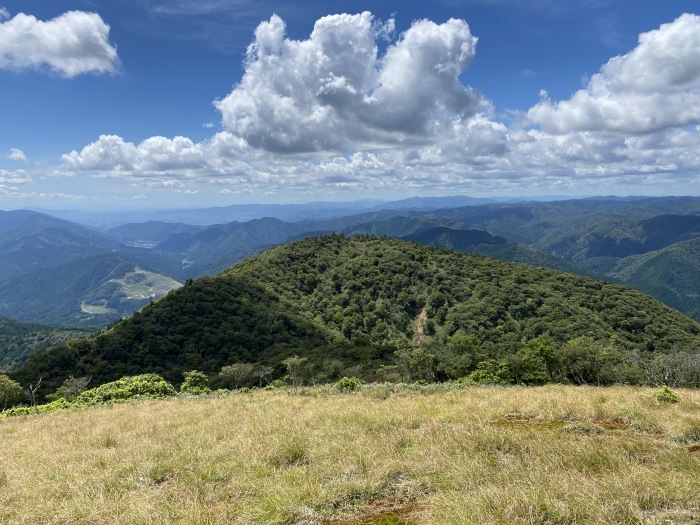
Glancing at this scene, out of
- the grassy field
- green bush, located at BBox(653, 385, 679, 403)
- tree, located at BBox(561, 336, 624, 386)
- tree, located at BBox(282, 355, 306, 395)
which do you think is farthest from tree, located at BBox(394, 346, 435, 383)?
the grassy field

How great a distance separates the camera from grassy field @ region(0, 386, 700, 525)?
5141 mm

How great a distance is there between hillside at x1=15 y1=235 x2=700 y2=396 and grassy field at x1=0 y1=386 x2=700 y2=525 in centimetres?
5064

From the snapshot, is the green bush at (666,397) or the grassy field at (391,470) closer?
the grassy field at (391,470)

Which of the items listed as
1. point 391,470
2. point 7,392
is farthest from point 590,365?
point 7,392

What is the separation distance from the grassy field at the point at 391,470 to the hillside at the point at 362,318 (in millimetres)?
50645

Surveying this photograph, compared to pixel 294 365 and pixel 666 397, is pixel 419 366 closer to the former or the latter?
pixel 294 365

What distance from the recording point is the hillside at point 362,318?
8838 centimetres

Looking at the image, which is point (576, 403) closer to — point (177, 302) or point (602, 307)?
point (177, 302)

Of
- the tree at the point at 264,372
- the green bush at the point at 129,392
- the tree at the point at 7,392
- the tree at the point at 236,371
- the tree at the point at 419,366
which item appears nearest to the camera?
the green bush at the point at 129,392

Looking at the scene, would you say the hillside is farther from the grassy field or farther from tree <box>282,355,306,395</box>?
the grassy field

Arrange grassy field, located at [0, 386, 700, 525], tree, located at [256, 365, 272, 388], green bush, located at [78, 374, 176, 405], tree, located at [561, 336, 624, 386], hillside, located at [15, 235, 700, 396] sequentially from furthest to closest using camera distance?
1. hillside, located at [15, 235, 700, 396]
2. tree, located at [256, 365, 272, 388]
3. tree, located at [561, 336, 624, 386]
4. green bush, located at [78, 374, 176, 405]
5. grassy field, located at [0, 386, 700, 525]

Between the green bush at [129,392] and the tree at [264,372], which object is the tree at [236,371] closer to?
the tree at [264,372]

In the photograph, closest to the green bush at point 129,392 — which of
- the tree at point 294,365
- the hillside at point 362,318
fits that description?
the tree at point 294,365

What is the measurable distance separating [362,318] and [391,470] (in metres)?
137
